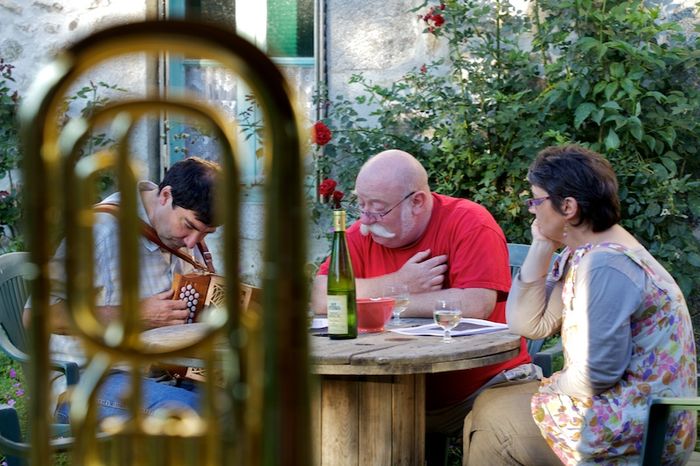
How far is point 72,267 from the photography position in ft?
3.40

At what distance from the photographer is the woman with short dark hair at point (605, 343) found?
9.23 feet

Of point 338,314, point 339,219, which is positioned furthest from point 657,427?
point 339,219

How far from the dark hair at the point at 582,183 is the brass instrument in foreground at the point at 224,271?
2151 mm

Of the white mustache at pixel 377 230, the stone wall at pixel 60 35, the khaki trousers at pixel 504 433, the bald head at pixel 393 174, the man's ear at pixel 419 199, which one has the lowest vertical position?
the khaki trousers at pixel 504 433

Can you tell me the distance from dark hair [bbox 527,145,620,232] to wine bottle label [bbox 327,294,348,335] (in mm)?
673

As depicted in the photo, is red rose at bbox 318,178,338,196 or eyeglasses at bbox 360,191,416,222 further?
red rose at bbox 318,178,338,196

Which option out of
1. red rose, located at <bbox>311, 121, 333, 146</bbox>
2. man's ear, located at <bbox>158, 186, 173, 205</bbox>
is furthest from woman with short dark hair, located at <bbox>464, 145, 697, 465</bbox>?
red rose, located at <bbox>311, 121, 333, 146</bbox>

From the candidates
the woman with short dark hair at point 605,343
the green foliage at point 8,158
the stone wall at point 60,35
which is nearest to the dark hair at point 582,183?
the woman with short dark hair at point 605,343

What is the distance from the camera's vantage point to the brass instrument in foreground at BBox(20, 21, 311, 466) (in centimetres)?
96

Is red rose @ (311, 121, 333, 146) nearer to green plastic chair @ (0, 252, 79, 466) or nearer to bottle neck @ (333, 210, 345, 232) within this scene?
green plastic chair @ (0, 252, 79, 466)

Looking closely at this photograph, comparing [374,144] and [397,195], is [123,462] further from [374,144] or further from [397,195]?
[374,144]

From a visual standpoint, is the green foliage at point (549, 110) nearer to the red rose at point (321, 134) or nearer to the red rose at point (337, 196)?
the red rose at point (337, 196)

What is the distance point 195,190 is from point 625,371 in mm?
1630

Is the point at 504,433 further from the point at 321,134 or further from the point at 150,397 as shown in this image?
the point at 321,134
